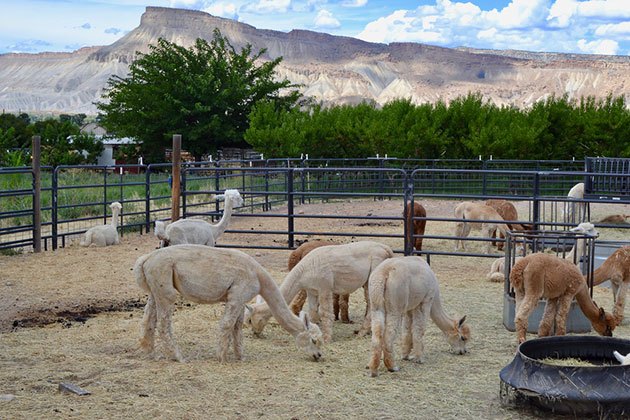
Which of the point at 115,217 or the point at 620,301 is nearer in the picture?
the point at 620,301

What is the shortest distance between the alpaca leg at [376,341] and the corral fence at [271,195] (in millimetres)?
4331

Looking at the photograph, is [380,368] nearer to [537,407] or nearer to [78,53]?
[537,407]

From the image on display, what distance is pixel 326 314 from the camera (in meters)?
7.96

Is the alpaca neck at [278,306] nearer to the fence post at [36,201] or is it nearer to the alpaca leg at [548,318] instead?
the alpaca leg at [548,318]

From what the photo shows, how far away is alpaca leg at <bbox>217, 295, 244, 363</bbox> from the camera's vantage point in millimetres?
7145

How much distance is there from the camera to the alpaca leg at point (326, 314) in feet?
26.1

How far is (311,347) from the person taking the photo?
7207mm

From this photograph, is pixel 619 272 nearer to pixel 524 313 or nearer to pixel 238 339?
pixel 524 313

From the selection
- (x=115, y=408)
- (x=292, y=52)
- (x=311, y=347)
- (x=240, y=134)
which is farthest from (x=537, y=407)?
(x=292, y=52)

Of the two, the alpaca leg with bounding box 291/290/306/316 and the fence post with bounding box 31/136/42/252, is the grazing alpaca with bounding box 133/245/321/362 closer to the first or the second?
the alpaca leg with bounding box 291/290/306/316

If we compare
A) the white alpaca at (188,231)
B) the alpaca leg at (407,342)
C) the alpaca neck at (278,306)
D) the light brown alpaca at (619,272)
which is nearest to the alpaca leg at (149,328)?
the alpaca neck at (278,306)

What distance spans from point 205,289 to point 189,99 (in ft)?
102

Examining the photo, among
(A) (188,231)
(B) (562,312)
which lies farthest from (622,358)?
(A) (188,231)

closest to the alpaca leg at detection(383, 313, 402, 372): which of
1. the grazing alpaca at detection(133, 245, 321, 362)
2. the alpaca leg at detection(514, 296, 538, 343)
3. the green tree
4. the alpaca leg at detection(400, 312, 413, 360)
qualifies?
the alpaca leg at detection(400, 312, 413, 360)
